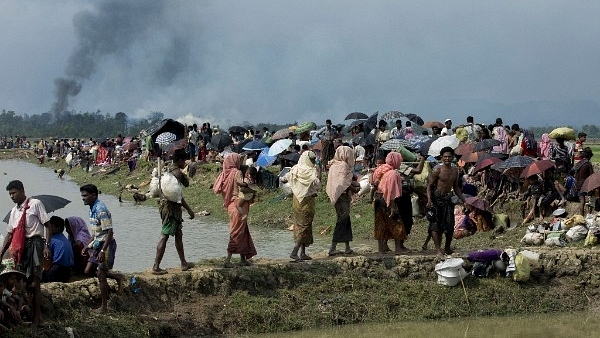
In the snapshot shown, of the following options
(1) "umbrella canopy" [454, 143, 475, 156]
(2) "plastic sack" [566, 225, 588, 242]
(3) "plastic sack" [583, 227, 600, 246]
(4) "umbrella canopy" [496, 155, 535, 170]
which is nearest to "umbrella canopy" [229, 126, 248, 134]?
(1) "umbrella canopy" [454, 143, 475, 156]

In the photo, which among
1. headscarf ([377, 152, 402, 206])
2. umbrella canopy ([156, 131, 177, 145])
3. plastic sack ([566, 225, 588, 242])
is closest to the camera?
headscarf ([377, 152, 402, 206])

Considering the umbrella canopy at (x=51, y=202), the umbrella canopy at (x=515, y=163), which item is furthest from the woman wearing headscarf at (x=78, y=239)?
the umbrella canopy at (x=515, y=163)

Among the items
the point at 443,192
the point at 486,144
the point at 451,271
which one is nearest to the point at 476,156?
the point at 486,144

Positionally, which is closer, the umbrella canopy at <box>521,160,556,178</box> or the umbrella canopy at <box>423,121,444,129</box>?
the umbrella canopy at <box>521,160,556,178</box>

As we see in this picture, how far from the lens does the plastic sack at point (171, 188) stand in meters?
9.59

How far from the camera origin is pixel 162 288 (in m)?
9.59

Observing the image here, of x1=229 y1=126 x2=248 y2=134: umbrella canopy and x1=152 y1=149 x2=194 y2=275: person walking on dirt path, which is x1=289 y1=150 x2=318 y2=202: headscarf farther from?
x1=229 y1=126 x2=248 y2=134: umbrella canopy

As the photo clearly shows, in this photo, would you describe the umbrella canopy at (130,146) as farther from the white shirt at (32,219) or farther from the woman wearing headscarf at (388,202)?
the white shirt at (32,219)

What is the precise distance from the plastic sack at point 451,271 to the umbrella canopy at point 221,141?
17420 millimetres

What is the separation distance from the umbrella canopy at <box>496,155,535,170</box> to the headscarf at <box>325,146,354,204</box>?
5.41m

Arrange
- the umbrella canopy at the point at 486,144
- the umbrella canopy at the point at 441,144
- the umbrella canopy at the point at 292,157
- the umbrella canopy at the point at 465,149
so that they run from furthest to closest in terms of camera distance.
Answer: the umbrella canopy at the point at 292,157 → the umbrella canopy at the point at 441,144 → the umbrella canopy at the point at 465,149 → the umbrella canopy at the point at 486,144

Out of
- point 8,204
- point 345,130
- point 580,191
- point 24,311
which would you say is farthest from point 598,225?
point 8,204

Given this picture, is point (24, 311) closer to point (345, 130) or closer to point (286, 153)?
point (286, 153)

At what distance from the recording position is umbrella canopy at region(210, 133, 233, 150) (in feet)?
90.5
